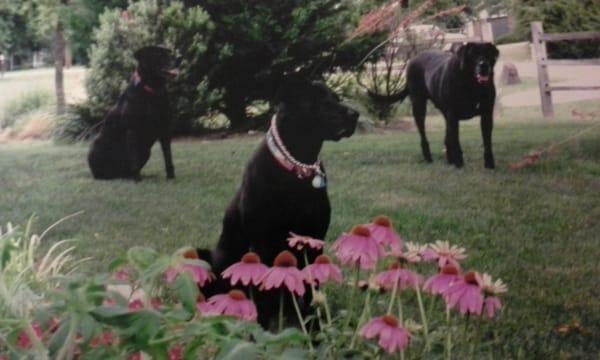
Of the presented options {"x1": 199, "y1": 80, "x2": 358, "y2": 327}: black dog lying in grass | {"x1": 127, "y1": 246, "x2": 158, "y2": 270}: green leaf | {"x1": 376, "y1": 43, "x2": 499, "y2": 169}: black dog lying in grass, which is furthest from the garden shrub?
{"x1": 127, "y1": 246, "x2": 158, "y2": 270}: green leaf

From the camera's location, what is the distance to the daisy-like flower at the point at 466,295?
150 cm

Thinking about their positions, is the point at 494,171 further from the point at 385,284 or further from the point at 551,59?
the point at 385,284

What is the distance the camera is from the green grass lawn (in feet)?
6.41

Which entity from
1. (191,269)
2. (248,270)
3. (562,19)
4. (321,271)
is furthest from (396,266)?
(562,19)

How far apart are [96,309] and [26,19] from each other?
4.11 ft

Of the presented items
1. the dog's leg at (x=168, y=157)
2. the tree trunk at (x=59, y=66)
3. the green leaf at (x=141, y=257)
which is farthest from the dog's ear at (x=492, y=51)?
the tree trunk at (x=59, y=66)

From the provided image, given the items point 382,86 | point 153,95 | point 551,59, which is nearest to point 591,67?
point 551,59

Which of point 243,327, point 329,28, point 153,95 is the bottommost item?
point 243,327

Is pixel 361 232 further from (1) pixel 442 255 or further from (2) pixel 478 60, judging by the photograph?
(2) pixel 478 60

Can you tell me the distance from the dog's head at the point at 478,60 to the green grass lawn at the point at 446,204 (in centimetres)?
11

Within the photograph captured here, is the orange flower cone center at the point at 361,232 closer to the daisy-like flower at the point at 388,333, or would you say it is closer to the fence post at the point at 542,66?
the daisy-like flower at the point at 388,333

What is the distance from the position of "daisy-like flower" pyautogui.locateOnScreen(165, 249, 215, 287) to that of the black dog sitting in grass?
38 cm

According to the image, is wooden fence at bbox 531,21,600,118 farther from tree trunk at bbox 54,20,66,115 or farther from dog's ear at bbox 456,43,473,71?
tree trunk at bbox 54,20,66,115

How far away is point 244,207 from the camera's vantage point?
2061mm
